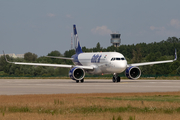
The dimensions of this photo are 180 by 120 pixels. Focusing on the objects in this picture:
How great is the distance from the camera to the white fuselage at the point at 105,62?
51375 mm

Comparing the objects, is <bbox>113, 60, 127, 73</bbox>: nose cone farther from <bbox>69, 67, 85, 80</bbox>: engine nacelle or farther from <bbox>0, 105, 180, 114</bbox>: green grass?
<bbox>0, 105, 180, 114</bbox>: green grass

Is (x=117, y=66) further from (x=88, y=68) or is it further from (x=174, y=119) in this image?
(x=174, y=119)

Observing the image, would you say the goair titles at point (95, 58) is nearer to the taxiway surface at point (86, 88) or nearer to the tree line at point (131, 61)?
the taxiway surface at point (86, 88)

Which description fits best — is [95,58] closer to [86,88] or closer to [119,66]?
[119,66]

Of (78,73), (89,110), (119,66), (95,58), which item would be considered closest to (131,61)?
(95,58)

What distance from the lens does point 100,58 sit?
183 ft

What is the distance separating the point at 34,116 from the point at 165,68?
110 m

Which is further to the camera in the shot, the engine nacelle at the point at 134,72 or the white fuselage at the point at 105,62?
the engine nacelle at the point at 134,72

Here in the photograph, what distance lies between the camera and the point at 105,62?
177ft

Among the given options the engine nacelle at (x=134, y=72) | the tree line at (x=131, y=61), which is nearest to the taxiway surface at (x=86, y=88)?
the engine nacelle at (x=134, y=72)

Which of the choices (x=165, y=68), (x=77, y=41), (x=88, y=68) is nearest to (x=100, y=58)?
(x=88, y=68)

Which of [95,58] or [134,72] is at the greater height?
[95,58]

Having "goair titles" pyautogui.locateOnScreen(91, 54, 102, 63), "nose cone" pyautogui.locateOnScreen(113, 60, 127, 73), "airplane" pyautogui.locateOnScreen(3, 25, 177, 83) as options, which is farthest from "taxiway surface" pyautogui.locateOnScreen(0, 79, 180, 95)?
"goair titles" pyautogui.locateOnScreen(91, 54, 102, 63)

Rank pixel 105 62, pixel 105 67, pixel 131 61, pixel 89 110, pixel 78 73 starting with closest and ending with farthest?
pixel 89 110 < pixel 105 62 < pixel 105 67 < pixel 78 73 < pixel 131 61
